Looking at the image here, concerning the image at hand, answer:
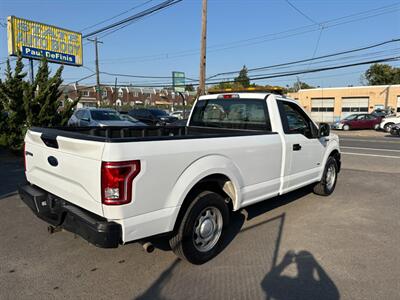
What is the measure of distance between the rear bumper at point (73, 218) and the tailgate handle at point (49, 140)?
543mm

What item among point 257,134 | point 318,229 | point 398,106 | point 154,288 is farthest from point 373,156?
point 398,106

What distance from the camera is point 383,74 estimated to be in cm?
6059

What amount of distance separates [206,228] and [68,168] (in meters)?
1.60

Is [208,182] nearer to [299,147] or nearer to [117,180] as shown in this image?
[117,180]

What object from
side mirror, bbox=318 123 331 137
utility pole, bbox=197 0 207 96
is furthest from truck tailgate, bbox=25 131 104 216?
utility pole, bbox=197 0 207 96

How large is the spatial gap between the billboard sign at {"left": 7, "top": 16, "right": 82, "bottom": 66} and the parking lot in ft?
44.7

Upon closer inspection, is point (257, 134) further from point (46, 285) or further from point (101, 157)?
point (46, 285)

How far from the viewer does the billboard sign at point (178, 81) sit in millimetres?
28172

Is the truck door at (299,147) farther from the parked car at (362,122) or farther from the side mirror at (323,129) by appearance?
the parked car at (362,122)

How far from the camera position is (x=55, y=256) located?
360 centimetres

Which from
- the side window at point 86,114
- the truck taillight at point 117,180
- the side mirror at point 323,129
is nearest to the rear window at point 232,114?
the side mirror at point 323,129

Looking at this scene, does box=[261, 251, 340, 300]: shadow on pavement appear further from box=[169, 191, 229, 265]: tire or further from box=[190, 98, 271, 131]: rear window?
box=[190, 98, 271, 131]: rear window

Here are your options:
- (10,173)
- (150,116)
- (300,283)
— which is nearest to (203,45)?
(150,116)

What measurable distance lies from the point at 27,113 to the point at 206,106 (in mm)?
6637
